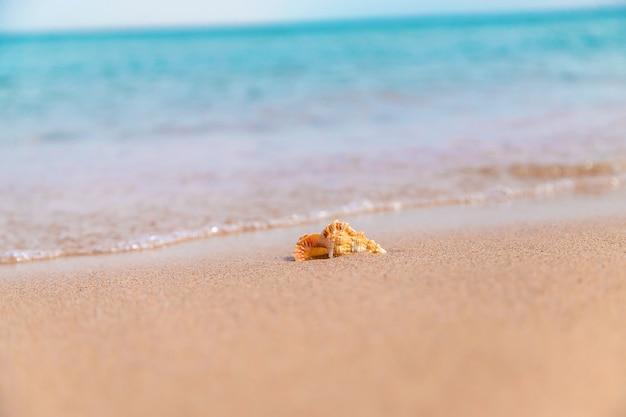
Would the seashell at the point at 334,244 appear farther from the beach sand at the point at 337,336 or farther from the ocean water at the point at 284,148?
the ocean water at the point at 284,148

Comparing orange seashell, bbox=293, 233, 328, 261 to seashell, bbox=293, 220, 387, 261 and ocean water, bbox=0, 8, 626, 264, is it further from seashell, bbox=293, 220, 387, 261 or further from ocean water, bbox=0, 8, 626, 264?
ocean water, bbox=0, 8, 626, 264

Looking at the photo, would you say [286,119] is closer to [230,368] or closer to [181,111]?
[181,111]

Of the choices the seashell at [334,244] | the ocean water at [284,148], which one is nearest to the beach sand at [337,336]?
the seashell at [334,244]

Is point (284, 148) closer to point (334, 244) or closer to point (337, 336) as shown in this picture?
point (334, 244)

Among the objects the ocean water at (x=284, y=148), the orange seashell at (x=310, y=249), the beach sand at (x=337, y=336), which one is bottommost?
the beach sand at (x=337, y=336)

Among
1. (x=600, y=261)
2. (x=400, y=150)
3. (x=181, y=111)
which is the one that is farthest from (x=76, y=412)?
(x=181, y=111)

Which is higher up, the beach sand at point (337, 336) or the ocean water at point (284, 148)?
the ocean water at point (284, 148)

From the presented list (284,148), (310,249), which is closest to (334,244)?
(310,249)
